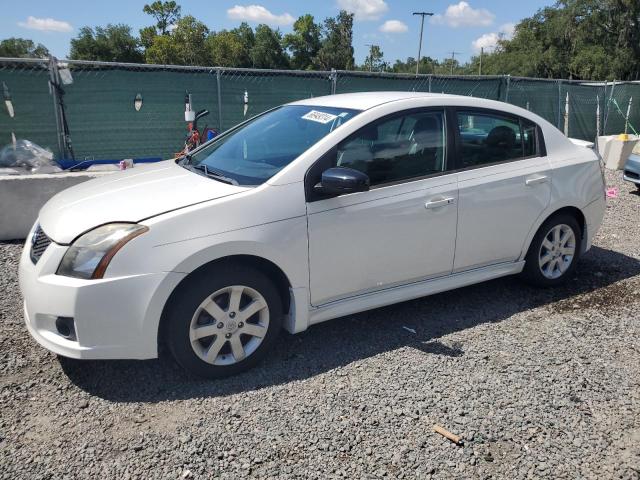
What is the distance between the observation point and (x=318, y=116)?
12.5 feet

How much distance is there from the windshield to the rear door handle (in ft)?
5.10

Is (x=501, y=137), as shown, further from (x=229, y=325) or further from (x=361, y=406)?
(x=229, y=325)

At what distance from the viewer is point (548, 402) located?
3.08m

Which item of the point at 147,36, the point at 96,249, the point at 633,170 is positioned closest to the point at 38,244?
the point at 96,249

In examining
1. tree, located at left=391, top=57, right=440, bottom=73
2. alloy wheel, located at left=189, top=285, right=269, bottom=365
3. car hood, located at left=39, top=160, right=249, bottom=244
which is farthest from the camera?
tree, located at left=391, top=57, right=440, bottom=73

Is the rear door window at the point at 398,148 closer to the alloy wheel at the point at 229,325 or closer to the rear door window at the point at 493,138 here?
the rear door window at the point at 493,138

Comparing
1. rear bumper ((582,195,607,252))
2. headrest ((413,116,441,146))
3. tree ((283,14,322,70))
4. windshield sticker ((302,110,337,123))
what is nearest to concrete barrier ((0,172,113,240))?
windshield sticker ((302,110,337,123))

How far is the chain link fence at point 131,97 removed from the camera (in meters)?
7.42

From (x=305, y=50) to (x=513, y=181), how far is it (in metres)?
94.4

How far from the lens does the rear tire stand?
451cm

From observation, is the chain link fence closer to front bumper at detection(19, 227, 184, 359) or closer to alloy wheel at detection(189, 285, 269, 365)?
front bumper at detection(19, 227, 184, 359)

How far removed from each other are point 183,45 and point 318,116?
7193 cm

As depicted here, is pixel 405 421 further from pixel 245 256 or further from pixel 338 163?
pixel 338 163

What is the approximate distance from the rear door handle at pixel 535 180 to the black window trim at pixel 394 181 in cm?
72
